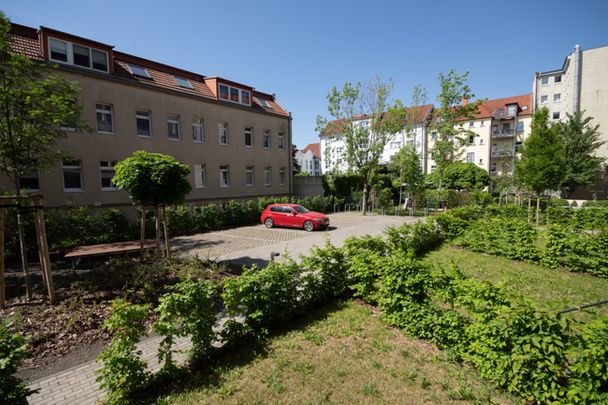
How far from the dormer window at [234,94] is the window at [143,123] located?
6.37 m

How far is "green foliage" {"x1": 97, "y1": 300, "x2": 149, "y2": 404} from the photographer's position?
361 centimetres

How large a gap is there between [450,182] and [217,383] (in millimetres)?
43726

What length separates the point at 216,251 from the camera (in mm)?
12633

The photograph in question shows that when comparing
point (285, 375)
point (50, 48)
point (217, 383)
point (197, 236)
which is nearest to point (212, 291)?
point (217, 383)

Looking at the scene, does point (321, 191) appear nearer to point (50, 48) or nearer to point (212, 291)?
point (50, 48)

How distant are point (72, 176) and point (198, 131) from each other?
8547mm

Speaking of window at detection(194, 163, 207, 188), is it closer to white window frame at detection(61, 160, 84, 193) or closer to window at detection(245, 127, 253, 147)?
window at detection(245, 127, 253, 147)

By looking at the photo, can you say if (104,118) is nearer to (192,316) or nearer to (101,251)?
(101,251)

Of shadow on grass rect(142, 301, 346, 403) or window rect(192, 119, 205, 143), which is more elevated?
window rect(192, 119, 205, 143)

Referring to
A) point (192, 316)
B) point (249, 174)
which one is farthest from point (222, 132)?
point (192, 316)

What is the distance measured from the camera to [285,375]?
4203mm

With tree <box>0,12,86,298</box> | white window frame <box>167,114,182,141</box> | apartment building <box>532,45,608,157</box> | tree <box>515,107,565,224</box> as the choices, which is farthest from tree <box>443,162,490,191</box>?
tree <box>0,12,86,298</box>

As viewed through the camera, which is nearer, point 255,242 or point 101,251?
point 101,251

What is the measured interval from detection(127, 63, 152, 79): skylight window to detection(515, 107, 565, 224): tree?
972 inches
